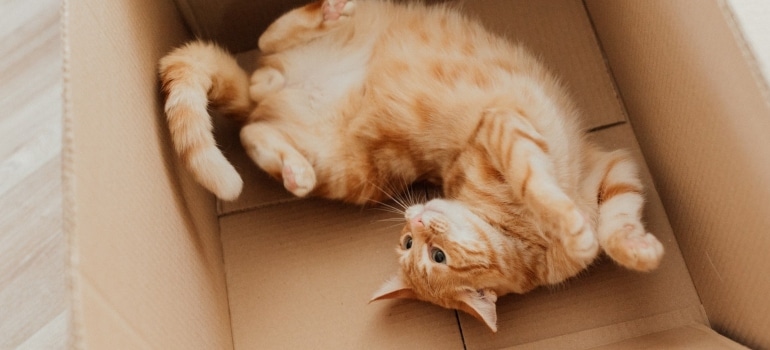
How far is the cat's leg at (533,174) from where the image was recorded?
47.2 inches

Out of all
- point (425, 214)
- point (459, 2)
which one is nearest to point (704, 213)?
point (425, 214)

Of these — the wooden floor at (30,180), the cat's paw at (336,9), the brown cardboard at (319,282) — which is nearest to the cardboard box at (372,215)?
the brown cardboard at (319,282)

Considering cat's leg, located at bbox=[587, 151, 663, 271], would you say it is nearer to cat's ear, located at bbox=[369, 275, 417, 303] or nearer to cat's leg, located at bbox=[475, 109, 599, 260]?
cat's leg, located at bbox=[475, 109, 599, 260]

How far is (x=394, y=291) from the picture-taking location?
139 cm

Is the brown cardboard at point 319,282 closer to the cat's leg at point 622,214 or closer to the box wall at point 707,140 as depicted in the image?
the cat's leg at point 622,214

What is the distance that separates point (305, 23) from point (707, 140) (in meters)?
0.89

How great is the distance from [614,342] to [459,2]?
956 millimetres

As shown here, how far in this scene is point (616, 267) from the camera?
1476mm

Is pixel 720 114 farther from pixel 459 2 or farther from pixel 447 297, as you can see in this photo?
pixel 459 2

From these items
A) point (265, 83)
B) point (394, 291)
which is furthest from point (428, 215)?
point (265, 83)

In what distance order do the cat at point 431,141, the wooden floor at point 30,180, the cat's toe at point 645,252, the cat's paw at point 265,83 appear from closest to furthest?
the cat's toe at point 645,252
the cat at point 431,141
the cat's paw at point 265,83
the wooden floor at point 30,180

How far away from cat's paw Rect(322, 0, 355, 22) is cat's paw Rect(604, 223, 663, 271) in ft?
2.50

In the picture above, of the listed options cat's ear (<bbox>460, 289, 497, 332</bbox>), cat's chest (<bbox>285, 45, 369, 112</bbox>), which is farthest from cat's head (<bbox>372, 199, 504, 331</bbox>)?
cat's chest (<bbox>285, 45, 369, 112</bbox>)

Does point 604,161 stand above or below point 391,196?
below
